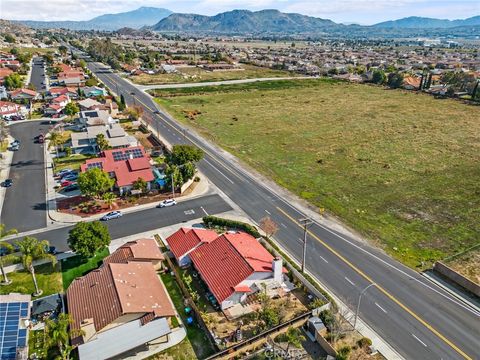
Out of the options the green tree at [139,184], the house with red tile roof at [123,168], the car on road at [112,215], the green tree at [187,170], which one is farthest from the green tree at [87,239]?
the green tree at [187,170]

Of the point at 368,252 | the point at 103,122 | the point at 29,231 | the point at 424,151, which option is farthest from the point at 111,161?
the point at 424,151

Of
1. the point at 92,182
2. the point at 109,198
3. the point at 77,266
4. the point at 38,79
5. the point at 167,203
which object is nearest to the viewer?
the point at 77,266

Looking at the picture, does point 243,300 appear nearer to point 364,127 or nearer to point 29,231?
point 29,231

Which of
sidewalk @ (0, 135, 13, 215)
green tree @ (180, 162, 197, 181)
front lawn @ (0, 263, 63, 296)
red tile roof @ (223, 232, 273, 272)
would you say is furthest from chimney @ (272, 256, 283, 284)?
sidewalk @ (0, 135, 13, 215)

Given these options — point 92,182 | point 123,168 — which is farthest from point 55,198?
point 123,168

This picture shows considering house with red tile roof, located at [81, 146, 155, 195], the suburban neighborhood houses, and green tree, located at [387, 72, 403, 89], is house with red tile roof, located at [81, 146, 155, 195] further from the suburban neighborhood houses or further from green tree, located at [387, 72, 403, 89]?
green tree, located at [387, 72, 403, 89]

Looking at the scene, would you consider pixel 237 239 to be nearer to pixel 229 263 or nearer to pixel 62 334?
pixel 229 263
